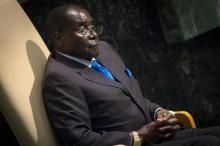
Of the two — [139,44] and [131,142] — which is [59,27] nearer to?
[131,142]

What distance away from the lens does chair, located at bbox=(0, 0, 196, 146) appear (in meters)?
2.10

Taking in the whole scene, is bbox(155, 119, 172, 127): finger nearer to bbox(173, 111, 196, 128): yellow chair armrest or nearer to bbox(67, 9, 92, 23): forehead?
bbox(173, 111, 196, 128): yellow chair armrest

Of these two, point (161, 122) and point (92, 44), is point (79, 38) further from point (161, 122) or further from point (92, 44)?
point (161, 122)

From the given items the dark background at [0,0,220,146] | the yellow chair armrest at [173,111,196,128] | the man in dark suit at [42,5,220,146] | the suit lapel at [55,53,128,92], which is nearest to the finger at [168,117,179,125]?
the man in dark suit at [42,5,220,146]

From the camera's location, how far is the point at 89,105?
2.22m

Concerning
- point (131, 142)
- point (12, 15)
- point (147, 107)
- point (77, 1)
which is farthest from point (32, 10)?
point (131, 142)

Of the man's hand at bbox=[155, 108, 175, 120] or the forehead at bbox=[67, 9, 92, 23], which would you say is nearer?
the forehead at bbox=[67, 9, 92, 23]

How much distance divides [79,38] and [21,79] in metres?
0.34

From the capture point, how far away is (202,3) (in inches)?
116

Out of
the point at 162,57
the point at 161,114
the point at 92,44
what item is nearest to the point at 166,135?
the point at 161,114

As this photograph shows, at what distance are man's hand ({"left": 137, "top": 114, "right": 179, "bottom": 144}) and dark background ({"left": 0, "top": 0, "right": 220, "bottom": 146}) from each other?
0.99 meters

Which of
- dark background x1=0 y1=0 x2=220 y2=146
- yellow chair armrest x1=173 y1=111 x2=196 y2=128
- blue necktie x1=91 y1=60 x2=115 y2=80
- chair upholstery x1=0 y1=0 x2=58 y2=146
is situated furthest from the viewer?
dark background x1=0 y1=0 x2=220 y2=146

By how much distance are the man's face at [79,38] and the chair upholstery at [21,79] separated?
0.17 m

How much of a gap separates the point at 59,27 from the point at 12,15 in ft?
0.79
